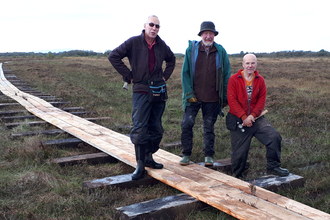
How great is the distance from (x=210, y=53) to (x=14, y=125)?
15.6 feet

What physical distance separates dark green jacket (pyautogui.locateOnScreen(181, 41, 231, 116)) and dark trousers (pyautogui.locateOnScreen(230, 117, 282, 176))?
61cm

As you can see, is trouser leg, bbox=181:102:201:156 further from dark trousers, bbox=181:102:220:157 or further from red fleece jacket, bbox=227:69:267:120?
red fleece jacket, bbox=227:69:267:120

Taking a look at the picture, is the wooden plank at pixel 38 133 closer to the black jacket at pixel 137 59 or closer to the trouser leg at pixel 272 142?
the black jacket at pixel 137 59

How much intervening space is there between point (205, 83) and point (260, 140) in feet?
3.57

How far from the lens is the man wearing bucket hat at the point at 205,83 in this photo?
4.64m

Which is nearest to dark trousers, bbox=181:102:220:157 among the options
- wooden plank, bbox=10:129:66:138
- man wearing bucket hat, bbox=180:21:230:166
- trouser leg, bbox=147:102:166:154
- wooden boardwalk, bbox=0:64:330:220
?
man wearing bucket hat, bbox=180:21:230:166

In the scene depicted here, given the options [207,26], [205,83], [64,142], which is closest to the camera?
[207,26]

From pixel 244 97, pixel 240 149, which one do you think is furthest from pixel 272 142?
pixel 244 97

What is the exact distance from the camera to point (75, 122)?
7129mm

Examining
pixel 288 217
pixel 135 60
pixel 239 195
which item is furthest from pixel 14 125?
pixel 288 217

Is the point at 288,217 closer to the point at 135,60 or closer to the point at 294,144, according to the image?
the point at 135,60

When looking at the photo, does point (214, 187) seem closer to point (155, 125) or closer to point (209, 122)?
point (155, 125)

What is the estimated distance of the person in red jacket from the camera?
169 inches

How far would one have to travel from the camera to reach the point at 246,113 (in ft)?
14.5
